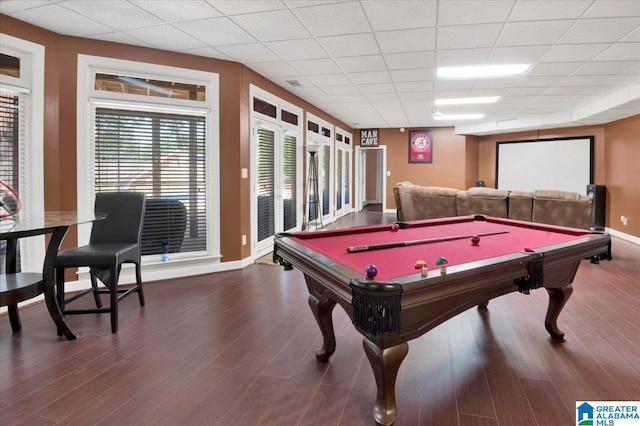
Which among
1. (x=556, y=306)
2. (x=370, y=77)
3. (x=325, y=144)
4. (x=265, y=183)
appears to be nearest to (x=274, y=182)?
(x=265, y=183)

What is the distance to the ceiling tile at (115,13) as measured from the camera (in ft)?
9.95

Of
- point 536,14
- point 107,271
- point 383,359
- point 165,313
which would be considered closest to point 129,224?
point 107,271

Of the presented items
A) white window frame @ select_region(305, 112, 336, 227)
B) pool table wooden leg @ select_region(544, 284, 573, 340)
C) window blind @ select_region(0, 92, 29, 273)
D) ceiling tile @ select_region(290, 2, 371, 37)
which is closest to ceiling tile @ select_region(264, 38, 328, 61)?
ceiling tile @ select_region(290, 2, 371, 37)

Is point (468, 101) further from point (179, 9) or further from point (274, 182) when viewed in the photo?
point (179, 9)

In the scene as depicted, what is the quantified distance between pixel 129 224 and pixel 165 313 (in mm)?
834

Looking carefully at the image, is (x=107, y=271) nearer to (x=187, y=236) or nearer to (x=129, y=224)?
(x=129, y=224)

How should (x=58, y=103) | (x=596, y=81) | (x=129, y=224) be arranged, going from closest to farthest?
(x=129, y=224) → (x=58, y=103) → (x=596, y=81)

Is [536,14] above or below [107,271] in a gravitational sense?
above

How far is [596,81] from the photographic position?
5316 millimetres

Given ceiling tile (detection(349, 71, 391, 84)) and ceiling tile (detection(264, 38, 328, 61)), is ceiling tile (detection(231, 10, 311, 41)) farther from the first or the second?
ceiling tile (detection(349, 71, 391, 84))

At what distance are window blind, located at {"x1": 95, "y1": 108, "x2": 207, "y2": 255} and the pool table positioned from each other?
2.44 meters

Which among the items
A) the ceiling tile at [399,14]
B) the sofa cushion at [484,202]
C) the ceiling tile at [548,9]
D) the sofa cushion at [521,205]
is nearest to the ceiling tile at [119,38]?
the ceiling tile at [399,14]

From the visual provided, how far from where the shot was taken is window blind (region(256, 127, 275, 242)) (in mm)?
5395

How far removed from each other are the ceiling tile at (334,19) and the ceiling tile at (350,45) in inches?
5.1
